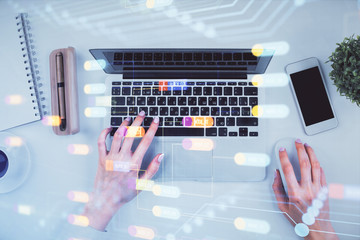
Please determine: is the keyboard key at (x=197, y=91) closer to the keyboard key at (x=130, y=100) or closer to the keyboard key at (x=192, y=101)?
the keyboard key at (x=192, y=101)

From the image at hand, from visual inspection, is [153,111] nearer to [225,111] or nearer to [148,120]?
[148,120]

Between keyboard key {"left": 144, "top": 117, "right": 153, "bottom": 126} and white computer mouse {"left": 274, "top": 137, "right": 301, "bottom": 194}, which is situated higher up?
keyboard key {"left": 144, "top": 117, "right": 153, "bottom": 126}

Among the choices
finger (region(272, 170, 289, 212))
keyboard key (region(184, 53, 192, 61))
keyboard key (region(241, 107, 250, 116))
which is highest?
keyboard key (region(184, 53, 192, 61))

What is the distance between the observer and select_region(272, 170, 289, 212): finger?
32.8 inches

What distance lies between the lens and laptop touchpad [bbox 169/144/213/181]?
82 centimetres

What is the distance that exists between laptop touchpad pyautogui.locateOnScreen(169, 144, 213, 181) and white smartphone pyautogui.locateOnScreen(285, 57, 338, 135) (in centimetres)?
35

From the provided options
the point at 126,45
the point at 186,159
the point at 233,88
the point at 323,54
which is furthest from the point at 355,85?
the point at 126,45

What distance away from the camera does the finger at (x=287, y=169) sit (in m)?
0.82

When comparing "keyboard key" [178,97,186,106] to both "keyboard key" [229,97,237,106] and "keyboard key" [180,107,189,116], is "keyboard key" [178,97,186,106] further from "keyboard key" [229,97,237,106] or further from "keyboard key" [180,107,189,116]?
"keyboard key" [229,97,237,106]

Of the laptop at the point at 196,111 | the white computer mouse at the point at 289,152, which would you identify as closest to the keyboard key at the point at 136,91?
the laptop at the point at 196,111

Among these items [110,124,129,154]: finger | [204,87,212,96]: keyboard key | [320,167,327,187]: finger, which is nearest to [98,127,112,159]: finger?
[110,124,129,154]: finger

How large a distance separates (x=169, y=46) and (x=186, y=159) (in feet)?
1.28

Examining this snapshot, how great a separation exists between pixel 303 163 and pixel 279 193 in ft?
0.42

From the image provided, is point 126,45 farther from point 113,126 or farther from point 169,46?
point 113,126
